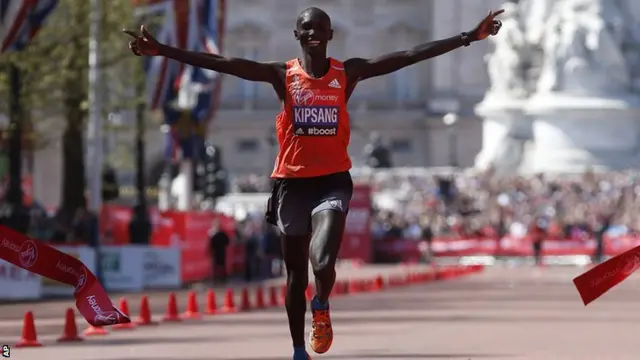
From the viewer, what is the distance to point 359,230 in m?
62.3

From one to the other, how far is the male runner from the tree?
28.6 m

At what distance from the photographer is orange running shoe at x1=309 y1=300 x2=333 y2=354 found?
13.4 m

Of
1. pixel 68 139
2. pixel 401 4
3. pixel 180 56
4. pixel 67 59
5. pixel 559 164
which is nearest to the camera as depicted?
pixel 180 56

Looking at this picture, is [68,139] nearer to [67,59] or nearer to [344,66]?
[67,59]

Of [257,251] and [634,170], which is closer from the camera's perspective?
[257,251]

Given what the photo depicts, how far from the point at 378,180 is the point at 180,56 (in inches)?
2945

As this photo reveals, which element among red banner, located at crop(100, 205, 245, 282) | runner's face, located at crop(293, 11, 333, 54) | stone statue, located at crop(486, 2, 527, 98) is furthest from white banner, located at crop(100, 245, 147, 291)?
stone statue, located at crop(486, 2, 527, 98)

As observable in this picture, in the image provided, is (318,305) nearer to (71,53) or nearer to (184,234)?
(184,234)

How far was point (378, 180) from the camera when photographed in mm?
88375

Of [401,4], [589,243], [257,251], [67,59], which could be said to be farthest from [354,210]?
[401,4]

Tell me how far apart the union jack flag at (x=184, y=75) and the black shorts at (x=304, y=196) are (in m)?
26.6

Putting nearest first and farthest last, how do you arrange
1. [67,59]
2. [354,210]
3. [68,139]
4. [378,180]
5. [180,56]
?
[180,56] → [67,59] → [68,139] → [354,210] → [378,180]

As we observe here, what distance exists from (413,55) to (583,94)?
60631mm

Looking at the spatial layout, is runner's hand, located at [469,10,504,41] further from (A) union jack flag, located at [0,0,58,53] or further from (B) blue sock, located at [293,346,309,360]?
(A) union jack flag, located at [0,0,58,53]
